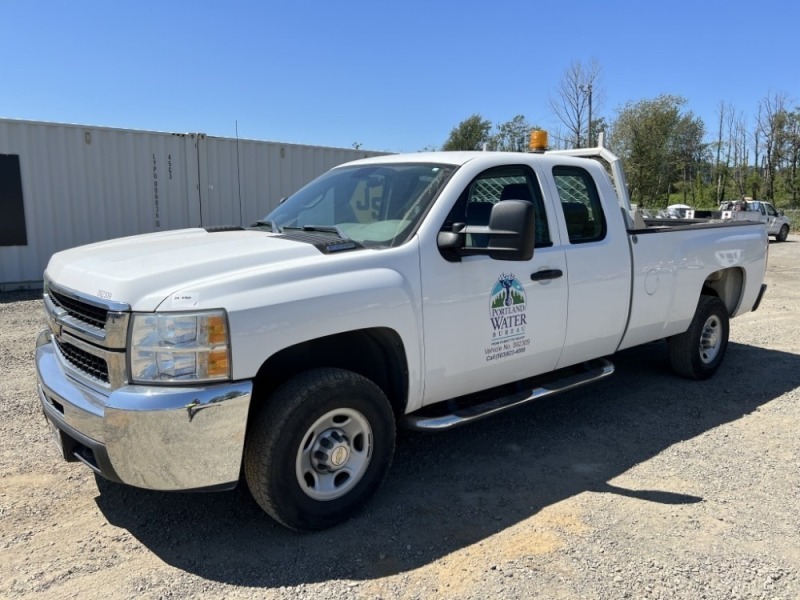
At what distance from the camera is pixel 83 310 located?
2982 millimetres

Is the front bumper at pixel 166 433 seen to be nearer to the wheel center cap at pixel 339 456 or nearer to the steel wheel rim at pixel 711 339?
the wheel center cap at pixel 339 456

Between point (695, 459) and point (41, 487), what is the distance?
4074 millimetres

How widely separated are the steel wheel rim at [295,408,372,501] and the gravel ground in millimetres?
230

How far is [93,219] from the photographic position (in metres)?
11.3

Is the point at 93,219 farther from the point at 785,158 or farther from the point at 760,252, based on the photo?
the point at 785,158

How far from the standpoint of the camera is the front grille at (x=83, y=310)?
2.83m

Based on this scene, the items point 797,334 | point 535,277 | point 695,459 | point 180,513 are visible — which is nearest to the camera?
point 180,513

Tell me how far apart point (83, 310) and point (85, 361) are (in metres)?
0.25

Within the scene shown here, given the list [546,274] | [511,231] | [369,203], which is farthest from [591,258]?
[369,203]

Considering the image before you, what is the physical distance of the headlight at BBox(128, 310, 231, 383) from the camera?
263cm

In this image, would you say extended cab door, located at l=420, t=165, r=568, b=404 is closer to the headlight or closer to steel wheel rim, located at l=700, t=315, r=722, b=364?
the headlight

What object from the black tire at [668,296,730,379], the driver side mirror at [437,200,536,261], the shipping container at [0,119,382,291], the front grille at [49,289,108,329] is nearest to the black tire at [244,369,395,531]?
the front grille at [49,289,108,329]

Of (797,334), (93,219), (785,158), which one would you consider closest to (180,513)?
(797,334)

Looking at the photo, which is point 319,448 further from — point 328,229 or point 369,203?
point 369,203
